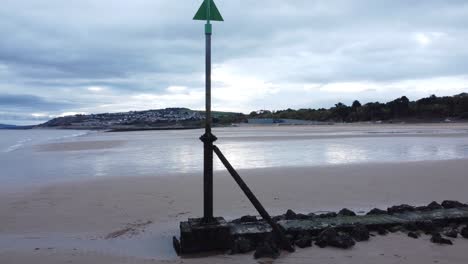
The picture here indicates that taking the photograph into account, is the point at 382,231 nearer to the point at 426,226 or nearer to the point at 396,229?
the point at 396,229

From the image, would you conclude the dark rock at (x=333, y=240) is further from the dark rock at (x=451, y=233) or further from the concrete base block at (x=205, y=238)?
the dark rock at (x=451, y=233)

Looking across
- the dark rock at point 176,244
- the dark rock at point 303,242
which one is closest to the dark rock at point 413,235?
the dark rock at point 303,242

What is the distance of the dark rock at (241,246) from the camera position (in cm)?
511

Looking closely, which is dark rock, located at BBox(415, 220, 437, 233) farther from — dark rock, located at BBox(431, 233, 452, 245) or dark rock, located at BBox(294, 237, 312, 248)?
dark rock, located at BBox(294, 237, 312, 248)

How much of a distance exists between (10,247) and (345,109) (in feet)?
315

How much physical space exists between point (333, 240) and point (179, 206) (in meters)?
3.46

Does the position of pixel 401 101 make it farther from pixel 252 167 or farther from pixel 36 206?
pixel 36 206

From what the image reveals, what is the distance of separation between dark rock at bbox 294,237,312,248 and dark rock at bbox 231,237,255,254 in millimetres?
568

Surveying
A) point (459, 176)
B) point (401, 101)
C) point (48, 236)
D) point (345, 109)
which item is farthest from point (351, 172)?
point (345, 109)

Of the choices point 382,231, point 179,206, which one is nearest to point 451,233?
point 382,231

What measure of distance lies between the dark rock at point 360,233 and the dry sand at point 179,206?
4.0 inches

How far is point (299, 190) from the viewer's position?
30.5 ft

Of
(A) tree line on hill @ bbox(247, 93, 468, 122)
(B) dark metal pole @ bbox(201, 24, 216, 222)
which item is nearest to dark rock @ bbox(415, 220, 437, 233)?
(B) dark metal pole @ bbox(201, 24, 216, 222)

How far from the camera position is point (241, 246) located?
16.8ft
